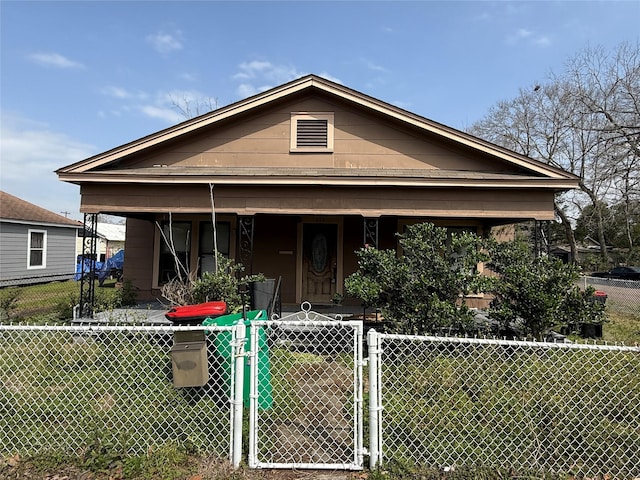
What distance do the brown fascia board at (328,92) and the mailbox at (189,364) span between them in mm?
6268

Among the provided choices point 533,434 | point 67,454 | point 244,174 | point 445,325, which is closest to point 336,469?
point 533,434

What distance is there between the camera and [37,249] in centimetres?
1794

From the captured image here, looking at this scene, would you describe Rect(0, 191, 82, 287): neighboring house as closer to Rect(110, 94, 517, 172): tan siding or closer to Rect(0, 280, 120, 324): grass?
Rect(0, 280, 120, 324): grass

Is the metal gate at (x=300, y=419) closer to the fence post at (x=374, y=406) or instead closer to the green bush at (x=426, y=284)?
the fence post at (x=374, y=406)

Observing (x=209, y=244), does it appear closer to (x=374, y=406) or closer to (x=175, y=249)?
(x=175, y=249)

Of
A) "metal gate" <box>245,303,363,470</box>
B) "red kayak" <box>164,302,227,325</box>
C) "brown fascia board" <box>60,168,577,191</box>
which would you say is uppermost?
"brown fascia board" <box>60,168,577,191</box>

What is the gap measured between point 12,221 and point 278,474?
59.4 ft

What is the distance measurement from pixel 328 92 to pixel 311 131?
96 cm

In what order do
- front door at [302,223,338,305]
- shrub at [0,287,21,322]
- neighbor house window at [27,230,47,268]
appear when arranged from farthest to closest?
neighbor house window at [27,230,47,268], front door at [302,223,338,305], shrub at [0,287,21,322]

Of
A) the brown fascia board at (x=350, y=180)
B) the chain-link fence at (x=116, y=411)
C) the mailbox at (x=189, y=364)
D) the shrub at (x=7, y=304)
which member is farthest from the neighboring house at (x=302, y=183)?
the mailbox at (x=189, y=364)

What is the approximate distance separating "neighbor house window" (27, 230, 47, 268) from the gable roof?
61cm

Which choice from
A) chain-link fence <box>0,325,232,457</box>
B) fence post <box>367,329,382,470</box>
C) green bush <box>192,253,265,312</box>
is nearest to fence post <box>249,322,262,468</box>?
chain-link fence <box>0,325,232,457</box>

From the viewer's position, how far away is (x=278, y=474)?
9.96 feet

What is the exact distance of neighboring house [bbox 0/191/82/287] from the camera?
1595 cm
